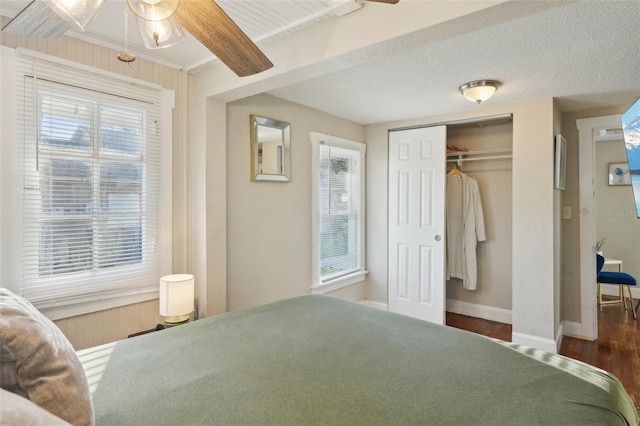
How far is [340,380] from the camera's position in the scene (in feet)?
4.13

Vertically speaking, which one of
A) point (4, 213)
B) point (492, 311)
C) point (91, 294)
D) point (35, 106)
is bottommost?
point (492, 311)

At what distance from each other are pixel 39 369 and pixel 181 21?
1.16m

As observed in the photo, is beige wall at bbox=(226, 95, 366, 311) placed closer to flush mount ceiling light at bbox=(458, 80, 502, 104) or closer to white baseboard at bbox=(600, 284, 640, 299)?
flush mount ceiling light at bbox=(458, 80, 502, 104)

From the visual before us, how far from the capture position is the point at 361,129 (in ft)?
14.0

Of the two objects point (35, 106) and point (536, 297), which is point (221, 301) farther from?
point (536, 297)

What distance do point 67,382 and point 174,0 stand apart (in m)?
1.13

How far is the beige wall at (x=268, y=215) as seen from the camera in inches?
113

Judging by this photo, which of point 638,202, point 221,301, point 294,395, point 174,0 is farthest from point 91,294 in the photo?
point 638,202

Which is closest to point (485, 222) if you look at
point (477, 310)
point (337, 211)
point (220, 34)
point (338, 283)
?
point (477, 310)

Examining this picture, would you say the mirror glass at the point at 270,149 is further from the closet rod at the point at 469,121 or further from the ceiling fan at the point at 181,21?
the closet rod at the point at 469,121

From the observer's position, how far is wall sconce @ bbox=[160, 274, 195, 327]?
2.27 m

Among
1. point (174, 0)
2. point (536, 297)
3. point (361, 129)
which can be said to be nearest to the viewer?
point (174, 0)

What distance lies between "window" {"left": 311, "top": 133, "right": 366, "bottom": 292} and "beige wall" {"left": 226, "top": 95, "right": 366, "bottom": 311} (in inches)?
4.4

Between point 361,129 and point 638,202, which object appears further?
point 361,129
